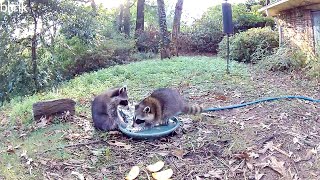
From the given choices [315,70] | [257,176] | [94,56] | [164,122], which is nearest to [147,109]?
[164,122]

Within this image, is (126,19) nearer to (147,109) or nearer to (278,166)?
(147,109)

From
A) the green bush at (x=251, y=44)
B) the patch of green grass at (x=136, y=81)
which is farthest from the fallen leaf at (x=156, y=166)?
the green bush at (x=251, y=44)

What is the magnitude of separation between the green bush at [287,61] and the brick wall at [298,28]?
376 mm

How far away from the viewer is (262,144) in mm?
3799

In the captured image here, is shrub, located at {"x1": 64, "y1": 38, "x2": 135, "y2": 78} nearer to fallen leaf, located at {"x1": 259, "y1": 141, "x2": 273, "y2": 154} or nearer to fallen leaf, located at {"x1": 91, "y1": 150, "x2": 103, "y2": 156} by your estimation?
fallen leaf, located at {"x1": 91, "y1": 150, "x2": 103, "y2": 156}

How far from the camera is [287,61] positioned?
9133 millimetres

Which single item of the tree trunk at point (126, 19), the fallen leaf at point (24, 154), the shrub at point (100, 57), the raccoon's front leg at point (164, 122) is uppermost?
the tree trunk at point (126, 19)

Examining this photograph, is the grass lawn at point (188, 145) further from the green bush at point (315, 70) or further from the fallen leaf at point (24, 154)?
the green bush at point (315, 70)

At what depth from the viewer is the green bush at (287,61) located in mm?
8973

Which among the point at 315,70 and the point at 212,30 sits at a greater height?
the point at 212,30

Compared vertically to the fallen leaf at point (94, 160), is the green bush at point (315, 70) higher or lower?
higher

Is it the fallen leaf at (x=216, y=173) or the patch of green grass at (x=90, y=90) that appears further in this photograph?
the patch of green grass at (x=90, y=90)

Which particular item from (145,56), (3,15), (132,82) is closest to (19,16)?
(3,15)

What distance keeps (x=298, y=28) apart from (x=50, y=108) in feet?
26.4
